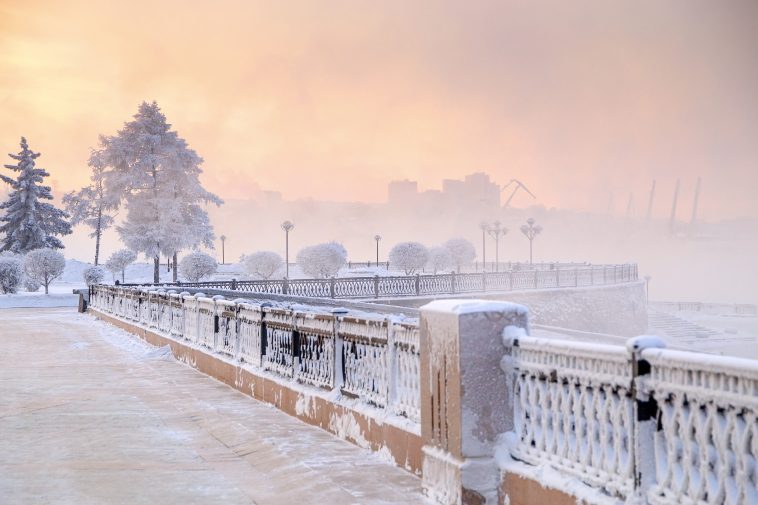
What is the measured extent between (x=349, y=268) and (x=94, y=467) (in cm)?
7564

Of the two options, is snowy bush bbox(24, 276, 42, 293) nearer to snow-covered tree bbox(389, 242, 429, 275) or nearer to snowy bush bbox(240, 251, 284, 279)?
snowy bush bbox(240, 251, 284, 279)

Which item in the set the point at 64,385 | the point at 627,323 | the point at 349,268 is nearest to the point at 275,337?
the point at 64,385

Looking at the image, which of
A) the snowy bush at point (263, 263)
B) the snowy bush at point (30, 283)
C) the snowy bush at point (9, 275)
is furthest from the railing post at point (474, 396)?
the snowy bush at point (263, 263)

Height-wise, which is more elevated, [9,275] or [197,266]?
[197,266]

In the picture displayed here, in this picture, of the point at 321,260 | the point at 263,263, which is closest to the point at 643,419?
the point at 263,263

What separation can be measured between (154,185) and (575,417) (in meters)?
50.8

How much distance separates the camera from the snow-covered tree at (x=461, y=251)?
268 ft

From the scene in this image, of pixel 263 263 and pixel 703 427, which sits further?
pixel 263 263

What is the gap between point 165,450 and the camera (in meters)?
7.80

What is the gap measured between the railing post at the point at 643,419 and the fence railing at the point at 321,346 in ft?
8.77

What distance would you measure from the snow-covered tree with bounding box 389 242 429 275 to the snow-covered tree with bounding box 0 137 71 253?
28.9 metres

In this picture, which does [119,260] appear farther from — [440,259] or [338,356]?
[338,356]

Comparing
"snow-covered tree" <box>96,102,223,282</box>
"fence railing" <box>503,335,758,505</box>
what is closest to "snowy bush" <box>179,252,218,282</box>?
"snow-covered tree" <box>96,102,223,282</box>

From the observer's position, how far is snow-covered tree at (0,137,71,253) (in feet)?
205
